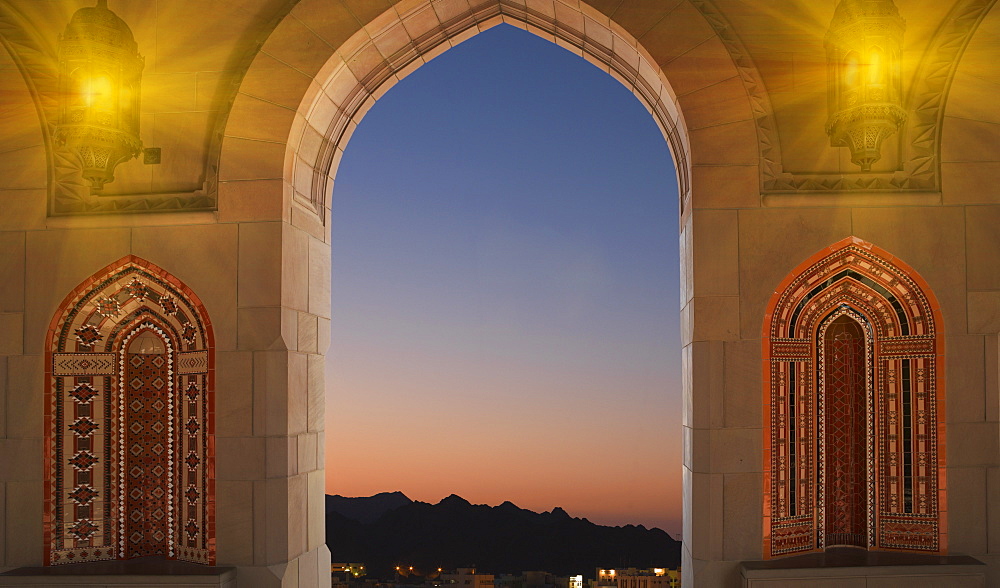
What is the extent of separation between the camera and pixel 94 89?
489 cm

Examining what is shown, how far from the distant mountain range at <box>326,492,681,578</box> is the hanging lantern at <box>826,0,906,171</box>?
734cm

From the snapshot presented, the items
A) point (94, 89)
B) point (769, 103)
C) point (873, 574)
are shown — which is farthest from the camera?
point (769, 103)

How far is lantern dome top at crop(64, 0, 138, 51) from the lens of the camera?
15.9 feet

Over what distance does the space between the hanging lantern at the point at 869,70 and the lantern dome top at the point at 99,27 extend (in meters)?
4.29

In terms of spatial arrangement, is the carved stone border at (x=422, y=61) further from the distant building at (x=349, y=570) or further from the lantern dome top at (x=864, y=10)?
the distant building at (x=349, y=570)

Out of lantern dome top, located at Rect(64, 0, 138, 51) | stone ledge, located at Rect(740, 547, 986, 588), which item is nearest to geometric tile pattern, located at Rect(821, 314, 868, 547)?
stone ledge, located at Rect(740, 547, 986, 588)


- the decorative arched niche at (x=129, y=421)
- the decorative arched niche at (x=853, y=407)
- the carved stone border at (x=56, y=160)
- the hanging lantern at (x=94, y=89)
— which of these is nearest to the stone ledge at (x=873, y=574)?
the decorative arched niche at (x=853, y=407)

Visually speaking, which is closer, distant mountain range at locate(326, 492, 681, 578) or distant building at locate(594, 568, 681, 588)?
distant building at locate(594, 568, 681, 588)

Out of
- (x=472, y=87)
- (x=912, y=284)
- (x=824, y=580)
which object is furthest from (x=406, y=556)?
(x=912, y=284)

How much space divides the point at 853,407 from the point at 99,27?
547cm

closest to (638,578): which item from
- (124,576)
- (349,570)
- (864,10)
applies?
(349,570)

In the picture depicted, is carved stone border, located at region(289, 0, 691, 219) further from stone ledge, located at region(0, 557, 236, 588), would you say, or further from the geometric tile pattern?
stone ledge, located at region(0, 557, 236, 588)

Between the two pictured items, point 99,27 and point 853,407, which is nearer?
point 99,27

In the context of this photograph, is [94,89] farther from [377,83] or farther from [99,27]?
[377,83]
